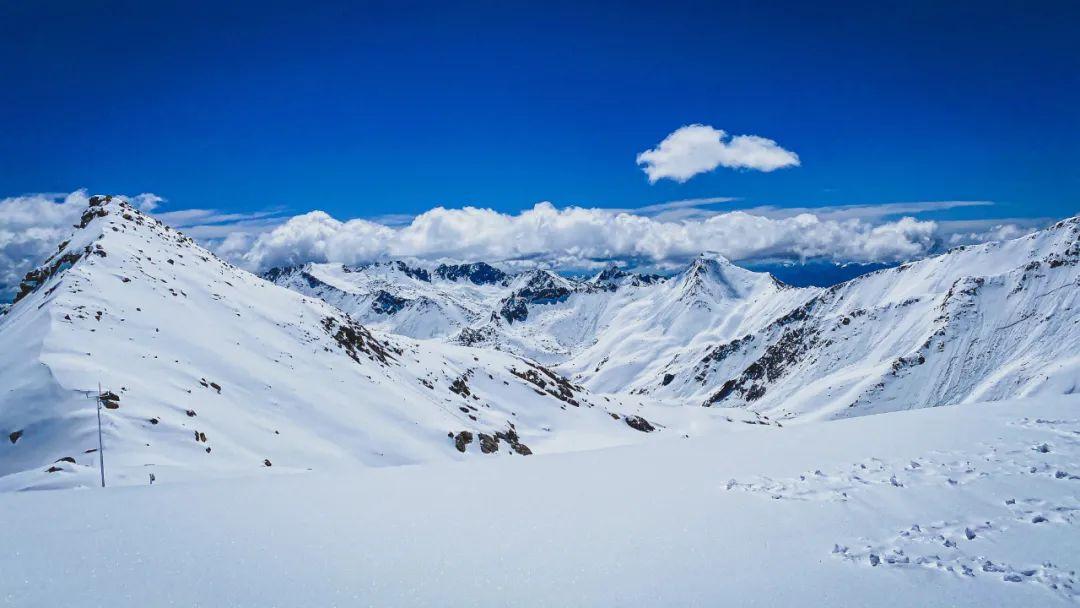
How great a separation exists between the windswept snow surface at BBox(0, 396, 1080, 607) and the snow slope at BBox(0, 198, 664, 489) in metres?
13.8

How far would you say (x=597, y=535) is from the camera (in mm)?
8305

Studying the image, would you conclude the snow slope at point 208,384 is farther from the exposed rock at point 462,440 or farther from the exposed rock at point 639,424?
the exposed rock at point 639,424

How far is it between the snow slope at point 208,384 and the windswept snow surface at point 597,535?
13793 mm

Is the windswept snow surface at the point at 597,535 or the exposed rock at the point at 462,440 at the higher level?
the exposed rock at the point at 462,440

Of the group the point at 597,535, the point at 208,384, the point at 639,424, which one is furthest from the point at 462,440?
the point at 597,535

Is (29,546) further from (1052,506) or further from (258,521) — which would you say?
(1052,506)

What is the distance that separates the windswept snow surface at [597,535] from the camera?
6566mm

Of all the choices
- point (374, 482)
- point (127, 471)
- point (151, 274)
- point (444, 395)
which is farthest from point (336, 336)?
point (374, 482)

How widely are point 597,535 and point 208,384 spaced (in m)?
50.9

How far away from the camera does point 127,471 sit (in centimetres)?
2417

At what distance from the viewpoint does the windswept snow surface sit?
657 cm

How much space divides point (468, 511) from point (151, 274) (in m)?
76.2

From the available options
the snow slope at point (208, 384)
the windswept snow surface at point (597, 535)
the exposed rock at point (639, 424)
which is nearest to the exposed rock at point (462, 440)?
the snow slope at point (208, 384)

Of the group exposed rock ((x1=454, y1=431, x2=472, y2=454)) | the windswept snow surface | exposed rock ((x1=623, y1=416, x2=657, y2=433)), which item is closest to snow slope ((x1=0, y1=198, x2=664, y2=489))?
exposed rock ((x1=454, y1=431, x2=472, y2=454))
